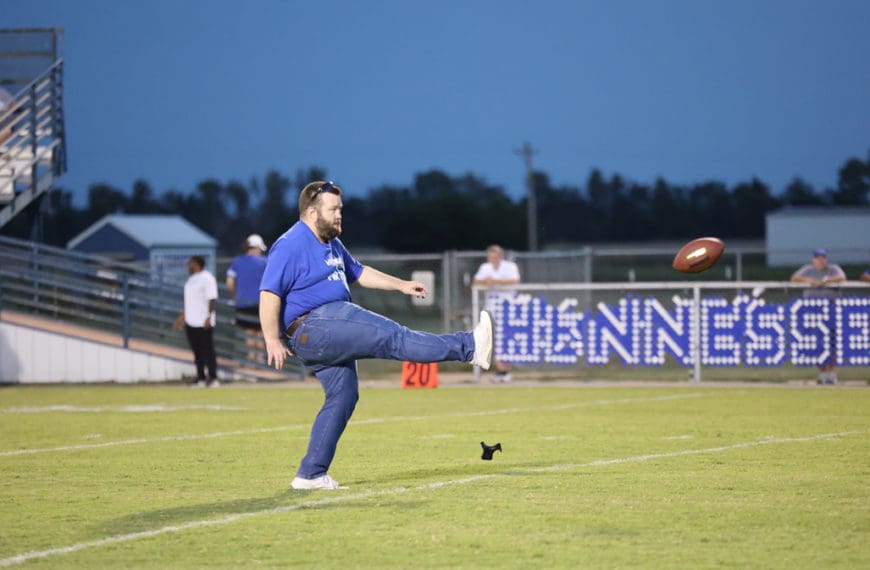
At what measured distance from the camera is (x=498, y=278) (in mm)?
21234

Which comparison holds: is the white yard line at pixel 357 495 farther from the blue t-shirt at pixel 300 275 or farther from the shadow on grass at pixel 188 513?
the blue t-shirt at pixel 300 275

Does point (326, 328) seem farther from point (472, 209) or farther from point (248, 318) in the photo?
point (472, 209)

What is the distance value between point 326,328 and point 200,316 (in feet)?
38.5

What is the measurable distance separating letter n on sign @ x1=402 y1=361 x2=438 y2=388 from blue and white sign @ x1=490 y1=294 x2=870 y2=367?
141 centimetres

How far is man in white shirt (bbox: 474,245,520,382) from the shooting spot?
2083cm

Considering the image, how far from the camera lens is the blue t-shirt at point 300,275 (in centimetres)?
866

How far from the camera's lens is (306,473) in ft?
29.8

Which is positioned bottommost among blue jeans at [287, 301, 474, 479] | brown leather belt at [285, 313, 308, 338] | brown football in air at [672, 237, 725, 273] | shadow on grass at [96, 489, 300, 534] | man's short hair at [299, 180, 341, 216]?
shadow on grass at [96, 489, 300, 534]

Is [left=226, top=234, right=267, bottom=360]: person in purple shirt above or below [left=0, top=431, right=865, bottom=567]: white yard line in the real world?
above

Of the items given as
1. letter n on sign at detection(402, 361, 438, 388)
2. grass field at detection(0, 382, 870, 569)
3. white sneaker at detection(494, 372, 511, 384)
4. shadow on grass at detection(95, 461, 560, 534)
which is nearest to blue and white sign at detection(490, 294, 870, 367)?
white sneaker at detection(494, 372, 511, 384)

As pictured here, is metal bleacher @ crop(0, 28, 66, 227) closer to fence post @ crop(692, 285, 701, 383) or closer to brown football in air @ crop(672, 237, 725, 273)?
fence post @ crop(692, 285, 701, 383)

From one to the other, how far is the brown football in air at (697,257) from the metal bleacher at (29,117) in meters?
15.4

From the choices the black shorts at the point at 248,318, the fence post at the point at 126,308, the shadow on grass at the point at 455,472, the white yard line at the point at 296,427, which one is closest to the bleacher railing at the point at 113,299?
the fence post at the point at 126,308

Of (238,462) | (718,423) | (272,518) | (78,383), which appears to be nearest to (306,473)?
(272,518)
